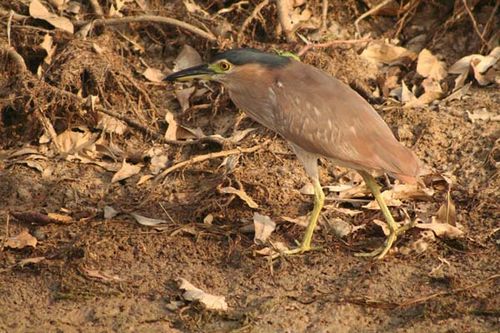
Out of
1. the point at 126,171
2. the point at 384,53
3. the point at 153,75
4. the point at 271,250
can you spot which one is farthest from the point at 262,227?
the point at 384,53

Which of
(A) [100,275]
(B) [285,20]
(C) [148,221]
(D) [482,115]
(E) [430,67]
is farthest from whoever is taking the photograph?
(B) [285,20]

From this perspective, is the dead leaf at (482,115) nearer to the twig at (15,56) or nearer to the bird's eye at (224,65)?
the bird's eye at (224,65)

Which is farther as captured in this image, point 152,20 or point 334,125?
point 152,20

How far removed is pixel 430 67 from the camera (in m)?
7.93

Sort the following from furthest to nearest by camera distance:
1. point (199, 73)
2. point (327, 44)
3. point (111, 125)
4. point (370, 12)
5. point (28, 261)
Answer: point (370, 12) < point (327, 44) < point (111, 125) < point (199, 73) < point (28, 261)

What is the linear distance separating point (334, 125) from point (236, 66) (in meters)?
0.78

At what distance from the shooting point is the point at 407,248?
20.6ft

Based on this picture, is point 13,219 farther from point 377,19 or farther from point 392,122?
point 377,19

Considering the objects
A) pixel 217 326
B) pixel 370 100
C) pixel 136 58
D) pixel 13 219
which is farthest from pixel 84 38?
pixel 217 326

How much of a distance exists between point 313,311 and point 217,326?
576mm

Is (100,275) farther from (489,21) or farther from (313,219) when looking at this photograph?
Answer: (489,21)

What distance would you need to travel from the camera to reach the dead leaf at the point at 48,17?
7949 millimetres

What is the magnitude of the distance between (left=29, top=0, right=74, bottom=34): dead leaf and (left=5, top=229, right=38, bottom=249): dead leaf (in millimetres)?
2175

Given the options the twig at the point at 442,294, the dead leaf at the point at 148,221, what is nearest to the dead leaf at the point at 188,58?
the dead leaf at the point at 148,221
